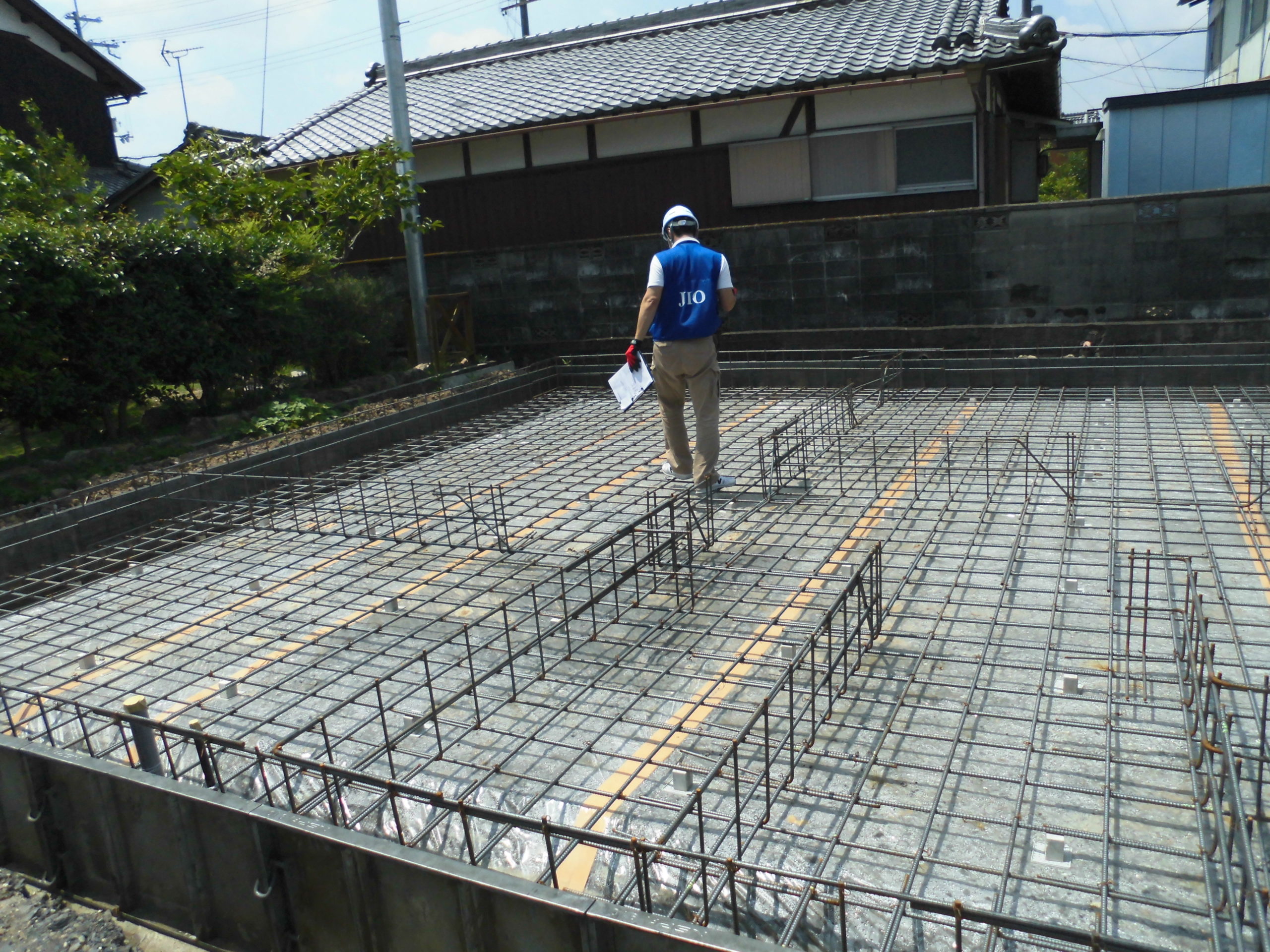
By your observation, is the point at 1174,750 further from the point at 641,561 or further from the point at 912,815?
the point at 641,561

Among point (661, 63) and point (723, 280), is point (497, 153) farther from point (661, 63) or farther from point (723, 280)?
point (723, 280)

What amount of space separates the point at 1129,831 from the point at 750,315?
874cm

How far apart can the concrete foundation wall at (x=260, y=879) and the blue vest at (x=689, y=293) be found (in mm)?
3876

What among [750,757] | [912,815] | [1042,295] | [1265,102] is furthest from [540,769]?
[1265,102]

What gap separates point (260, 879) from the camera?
278 centimetres

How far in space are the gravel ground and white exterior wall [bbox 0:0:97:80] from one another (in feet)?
61.7

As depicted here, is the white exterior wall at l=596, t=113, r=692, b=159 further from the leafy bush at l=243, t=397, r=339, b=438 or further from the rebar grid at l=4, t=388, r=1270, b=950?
the rebar grid at l=4, t=388, r=1270, b=950

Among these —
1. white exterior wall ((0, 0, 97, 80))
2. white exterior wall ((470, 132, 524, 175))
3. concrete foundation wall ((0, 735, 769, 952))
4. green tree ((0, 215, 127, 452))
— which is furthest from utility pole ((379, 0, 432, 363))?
white exterior wall ((0, 0, 97, 80))

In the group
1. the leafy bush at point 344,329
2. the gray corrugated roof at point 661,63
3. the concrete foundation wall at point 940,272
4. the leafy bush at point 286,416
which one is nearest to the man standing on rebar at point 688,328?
the leafy bush at point 286,416

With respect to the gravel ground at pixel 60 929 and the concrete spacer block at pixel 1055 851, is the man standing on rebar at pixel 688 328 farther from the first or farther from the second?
the gravel ground at pixel 60 929

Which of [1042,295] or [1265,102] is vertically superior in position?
[1265,102]

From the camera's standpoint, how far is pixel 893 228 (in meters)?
9.97

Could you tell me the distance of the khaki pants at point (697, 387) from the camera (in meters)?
5.91

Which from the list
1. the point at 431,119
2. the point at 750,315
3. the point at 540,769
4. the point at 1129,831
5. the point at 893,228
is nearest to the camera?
the point at 1129,831
